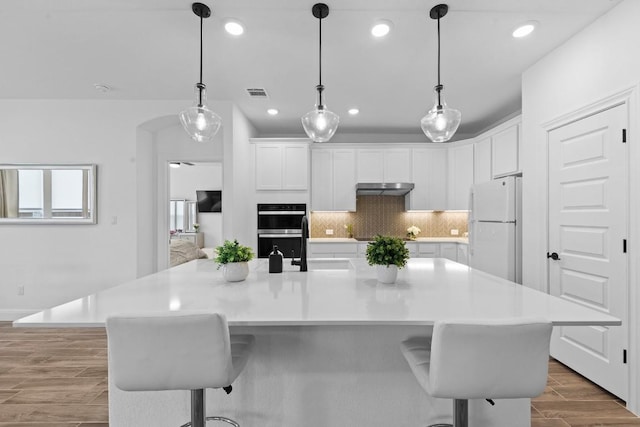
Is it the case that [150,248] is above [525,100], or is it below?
below

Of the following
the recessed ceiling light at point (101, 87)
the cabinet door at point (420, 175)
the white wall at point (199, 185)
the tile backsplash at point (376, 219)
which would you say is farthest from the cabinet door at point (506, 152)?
the white wall at point (199, 185)

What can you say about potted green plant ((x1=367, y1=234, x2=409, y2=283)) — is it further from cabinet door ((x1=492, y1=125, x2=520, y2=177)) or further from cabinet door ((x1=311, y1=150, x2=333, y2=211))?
cabinet door ((x1=311, y1=150, x2=333, y2=211))

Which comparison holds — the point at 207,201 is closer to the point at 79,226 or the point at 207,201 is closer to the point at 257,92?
the point at 79,226

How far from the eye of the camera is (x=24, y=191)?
13.6 feet

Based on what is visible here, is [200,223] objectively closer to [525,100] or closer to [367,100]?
[367,100]

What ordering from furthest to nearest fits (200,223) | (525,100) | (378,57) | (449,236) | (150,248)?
(200,223)
(449,236)
(150,248)
(525,100)
(378,57)

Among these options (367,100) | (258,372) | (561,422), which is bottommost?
(561,422)

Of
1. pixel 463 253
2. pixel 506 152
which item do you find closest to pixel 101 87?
pixel 506 152

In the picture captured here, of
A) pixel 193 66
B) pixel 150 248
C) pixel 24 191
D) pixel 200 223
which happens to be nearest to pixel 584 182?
pixel 193 66

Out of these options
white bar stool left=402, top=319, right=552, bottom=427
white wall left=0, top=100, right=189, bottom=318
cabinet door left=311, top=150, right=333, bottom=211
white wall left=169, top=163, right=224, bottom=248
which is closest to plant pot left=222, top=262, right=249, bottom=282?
white bar stool left=402, top=319, right=552, bottom=427

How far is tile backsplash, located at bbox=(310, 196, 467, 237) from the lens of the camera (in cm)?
553

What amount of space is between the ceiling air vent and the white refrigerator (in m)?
2.79

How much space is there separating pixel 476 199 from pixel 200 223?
5.68 metres

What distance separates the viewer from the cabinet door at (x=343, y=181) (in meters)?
5.26
